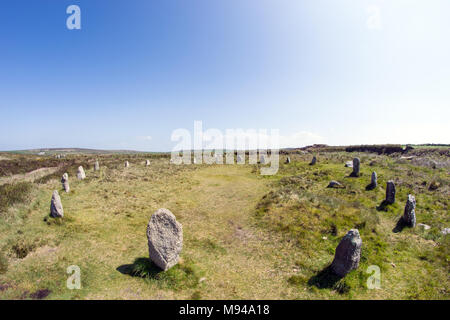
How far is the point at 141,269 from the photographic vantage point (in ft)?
25.1

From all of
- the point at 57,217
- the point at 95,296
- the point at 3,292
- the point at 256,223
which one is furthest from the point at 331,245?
the point at 57,217

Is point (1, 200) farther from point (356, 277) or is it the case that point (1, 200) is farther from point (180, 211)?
point (356, 277)

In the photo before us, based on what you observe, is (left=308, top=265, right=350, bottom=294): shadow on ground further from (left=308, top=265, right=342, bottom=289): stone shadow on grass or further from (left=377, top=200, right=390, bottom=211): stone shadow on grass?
(left=377, top=200, right=390, bottom=211): stone shadow on grass

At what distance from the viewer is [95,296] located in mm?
6422

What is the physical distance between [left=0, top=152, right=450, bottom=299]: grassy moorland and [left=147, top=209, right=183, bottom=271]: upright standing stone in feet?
1.33

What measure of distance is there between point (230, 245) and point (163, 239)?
3.79m

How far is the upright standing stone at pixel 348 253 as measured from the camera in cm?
720

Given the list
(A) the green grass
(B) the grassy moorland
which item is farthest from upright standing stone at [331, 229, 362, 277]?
(A) the green grass

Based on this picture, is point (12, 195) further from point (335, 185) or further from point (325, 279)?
point (335, 185)

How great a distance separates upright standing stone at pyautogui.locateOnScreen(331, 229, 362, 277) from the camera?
23.6 feet

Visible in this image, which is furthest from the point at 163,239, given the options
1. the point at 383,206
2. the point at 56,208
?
the point at 383,206

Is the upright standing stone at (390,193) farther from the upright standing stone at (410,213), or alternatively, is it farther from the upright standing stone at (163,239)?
the upright standing stone at (163,239)

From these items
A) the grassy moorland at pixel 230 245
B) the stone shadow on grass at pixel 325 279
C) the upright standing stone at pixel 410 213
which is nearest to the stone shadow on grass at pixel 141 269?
the grassy moorland at pixel 230 245

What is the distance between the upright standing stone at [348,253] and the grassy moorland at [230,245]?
0.34 metres
